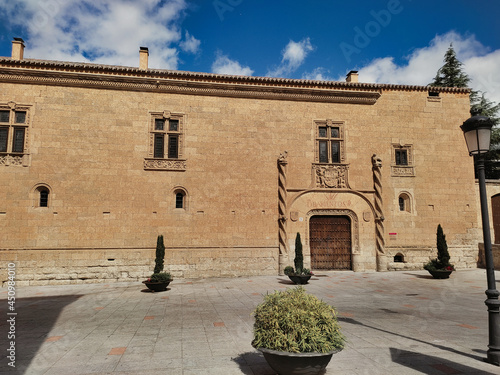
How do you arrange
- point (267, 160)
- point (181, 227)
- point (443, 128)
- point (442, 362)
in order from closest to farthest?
point (442, 362), point (181, 227), point (267, 160), point (443, 128)

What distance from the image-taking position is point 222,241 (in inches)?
615

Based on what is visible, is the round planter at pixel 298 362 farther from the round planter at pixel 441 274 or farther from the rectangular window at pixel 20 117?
the rectangular window at pixel 20 117

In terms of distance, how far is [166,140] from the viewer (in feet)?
52.3

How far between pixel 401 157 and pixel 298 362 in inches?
637

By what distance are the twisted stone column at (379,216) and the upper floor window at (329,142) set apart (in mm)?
1827

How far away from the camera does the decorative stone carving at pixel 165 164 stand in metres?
15.6

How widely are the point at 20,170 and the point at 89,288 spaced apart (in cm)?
628

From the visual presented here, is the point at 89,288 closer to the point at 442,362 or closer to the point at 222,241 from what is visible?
the point at 222,241

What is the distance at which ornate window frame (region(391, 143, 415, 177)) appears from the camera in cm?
1741

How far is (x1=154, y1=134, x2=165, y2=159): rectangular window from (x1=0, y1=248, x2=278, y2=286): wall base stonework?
459cm

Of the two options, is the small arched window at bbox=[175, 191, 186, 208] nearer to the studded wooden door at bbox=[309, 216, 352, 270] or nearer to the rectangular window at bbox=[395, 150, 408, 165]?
the studded wooden door at bbox=[309, 216, 352, 270]

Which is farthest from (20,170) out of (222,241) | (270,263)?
(270,263)

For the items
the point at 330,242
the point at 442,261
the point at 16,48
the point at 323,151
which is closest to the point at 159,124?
the point at 16,48

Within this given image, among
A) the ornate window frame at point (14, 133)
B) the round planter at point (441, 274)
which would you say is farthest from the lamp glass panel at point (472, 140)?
the ornate window frame at point (14, 133)
